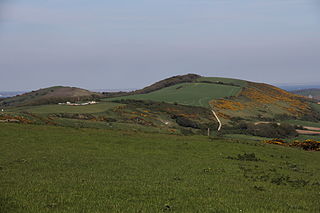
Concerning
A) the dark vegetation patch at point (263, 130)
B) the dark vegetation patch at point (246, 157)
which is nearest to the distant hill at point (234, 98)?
the dark vegetation patch at point (263, 130)

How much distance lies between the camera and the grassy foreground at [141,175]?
1352 cm

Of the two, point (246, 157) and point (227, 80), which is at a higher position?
point (227, 80)

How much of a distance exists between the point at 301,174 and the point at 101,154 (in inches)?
604

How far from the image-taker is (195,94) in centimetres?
12219

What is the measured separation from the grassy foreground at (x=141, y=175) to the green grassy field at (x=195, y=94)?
228 feet

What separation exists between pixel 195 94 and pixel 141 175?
103m

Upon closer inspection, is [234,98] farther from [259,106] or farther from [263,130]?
[263,130]

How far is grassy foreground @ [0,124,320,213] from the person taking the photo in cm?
1352

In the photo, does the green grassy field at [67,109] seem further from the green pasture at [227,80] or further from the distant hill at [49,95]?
the green pasture at [227,80]

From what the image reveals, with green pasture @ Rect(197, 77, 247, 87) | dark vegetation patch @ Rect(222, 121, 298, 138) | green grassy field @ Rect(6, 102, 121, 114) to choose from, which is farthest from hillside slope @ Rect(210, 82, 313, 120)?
green grassy field @ Rect(6, 102, 121, 114)

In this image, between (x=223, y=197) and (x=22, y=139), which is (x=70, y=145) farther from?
(x=223, y=197)

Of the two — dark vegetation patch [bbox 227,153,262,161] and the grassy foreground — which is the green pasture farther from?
dark vegetation patch [bbox 227,153,262,161]

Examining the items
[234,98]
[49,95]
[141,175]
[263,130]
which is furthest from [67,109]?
[234,98]

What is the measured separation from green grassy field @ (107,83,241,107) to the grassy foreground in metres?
69.4
